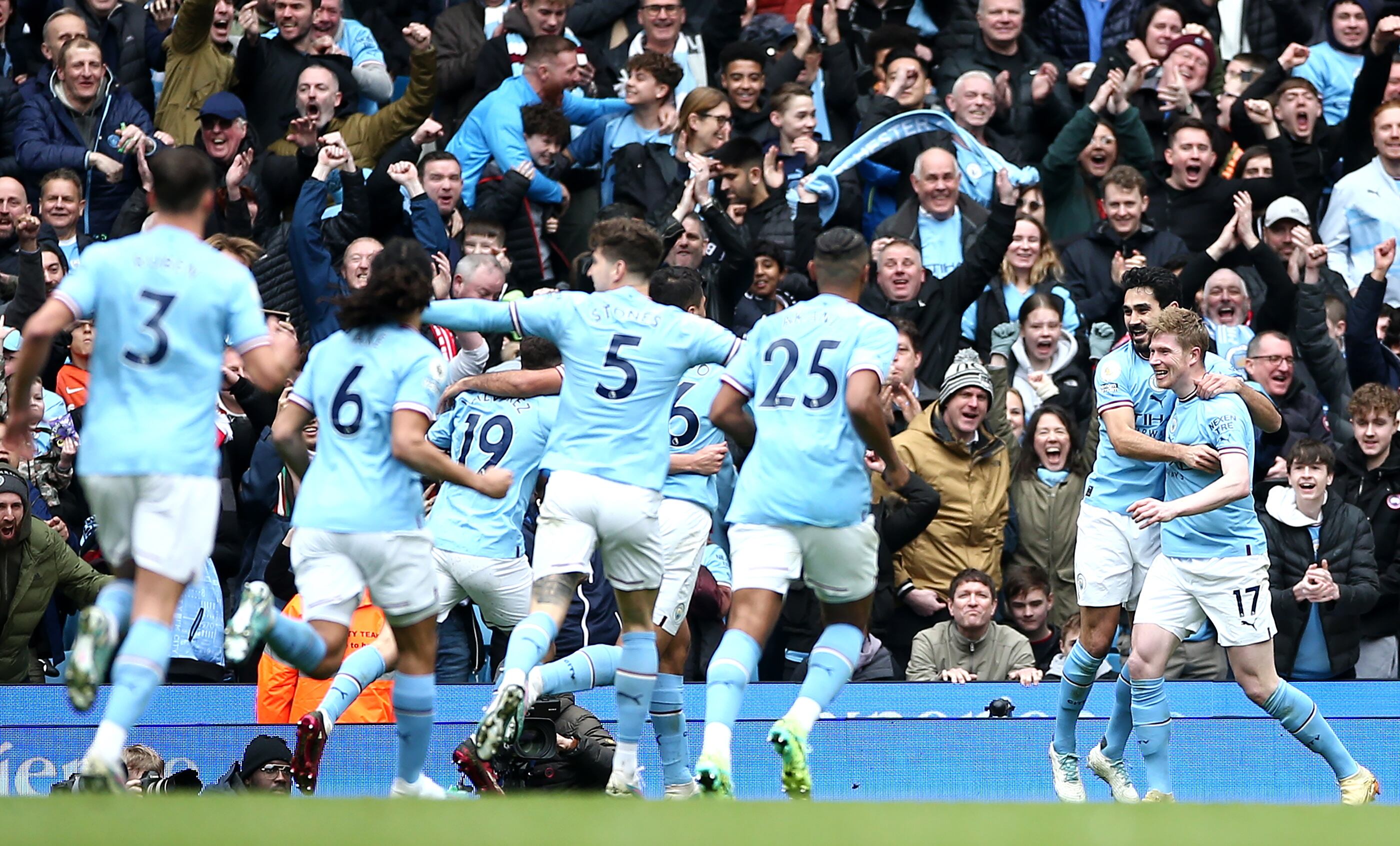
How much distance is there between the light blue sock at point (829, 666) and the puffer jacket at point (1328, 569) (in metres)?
3.96

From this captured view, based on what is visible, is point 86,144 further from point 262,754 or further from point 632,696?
point 632,696

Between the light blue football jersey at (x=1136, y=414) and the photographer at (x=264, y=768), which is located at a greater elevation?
the light blue football jersey at (x=1136, y=414)

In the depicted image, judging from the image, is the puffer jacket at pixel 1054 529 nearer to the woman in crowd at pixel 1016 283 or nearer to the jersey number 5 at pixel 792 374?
the woman in crowd at pixel 1016 283

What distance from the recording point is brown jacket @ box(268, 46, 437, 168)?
14852mm

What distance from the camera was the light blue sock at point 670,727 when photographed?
9.84 m

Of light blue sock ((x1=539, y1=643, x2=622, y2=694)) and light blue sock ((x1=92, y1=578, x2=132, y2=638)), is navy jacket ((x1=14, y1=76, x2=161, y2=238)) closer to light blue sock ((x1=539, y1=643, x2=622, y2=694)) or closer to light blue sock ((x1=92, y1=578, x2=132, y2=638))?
light blue sock ((x1=539, y1=643, x2=622, y2=694))

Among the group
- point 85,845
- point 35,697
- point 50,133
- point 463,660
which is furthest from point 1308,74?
point 85,845

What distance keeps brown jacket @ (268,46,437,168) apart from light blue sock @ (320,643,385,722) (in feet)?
18.8

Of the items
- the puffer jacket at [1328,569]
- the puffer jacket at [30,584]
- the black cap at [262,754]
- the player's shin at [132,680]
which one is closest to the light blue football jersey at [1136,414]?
the puffer jacket at [1328,569]

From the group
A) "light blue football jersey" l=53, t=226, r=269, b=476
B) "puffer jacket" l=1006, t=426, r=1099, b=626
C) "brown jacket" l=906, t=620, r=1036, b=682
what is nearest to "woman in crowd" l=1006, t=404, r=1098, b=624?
"puffer jacket" l=1006, t=426, r=1099, b=626

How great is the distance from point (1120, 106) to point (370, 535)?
8.67 metres

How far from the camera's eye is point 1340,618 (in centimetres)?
1223

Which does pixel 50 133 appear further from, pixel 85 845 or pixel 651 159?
pixel 85 845

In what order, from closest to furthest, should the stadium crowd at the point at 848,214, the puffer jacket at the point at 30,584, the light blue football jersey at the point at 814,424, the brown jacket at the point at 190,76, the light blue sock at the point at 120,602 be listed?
the light blue sock at the point at 120,602 < the light blue football jersey at the point at 814,424 < the puffer jacket at the point at 30,584 < the stadium crowd at the point at 848,214 < the brown jacket at the point at 190,76
